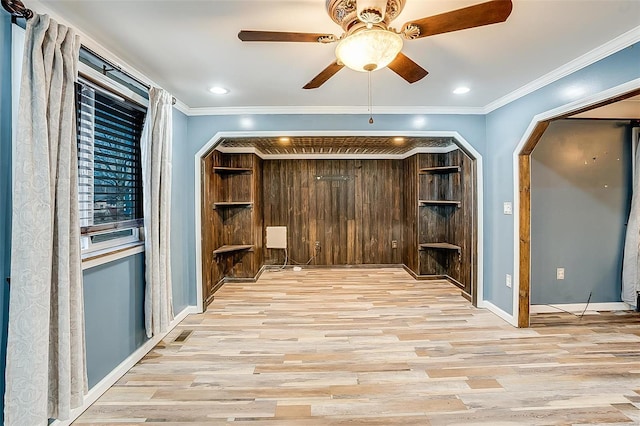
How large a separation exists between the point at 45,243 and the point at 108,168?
0.93 m

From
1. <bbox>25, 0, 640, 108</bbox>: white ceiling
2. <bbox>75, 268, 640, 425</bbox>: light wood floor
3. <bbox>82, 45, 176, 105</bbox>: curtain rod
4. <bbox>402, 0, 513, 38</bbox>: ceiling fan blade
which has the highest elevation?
<bbox>25, 0, 640, 108</bbox>: white ceiling

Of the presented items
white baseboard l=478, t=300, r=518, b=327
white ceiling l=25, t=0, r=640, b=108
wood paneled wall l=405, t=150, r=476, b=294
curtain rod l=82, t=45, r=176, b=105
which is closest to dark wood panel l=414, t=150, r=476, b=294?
wood paneled wall l=405, t=150, r=476, b=294

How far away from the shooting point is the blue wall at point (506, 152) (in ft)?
7.41

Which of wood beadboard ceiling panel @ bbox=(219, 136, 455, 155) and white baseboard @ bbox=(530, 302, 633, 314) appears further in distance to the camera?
wood beadboard ceiling panel @ bbox=(219, 136, 455, 155)

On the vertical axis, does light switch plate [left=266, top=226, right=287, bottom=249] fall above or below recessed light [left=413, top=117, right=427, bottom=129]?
below

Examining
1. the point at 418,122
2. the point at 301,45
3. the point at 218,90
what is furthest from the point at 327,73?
the point at 418,122

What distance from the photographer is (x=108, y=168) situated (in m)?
2.19

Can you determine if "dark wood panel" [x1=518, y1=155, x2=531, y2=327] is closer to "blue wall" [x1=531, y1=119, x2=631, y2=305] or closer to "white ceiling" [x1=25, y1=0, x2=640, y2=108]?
"blue wall" [x1=531, y1=119, x2=631, y2=305]

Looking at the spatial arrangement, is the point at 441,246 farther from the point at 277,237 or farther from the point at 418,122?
the point at 277,237

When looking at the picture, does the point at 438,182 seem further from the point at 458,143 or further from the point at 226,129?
the point at 226,129

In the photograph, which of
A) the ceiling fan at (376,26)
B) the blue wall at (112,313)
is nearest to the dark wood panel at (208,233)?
the blue wall at (112,313)

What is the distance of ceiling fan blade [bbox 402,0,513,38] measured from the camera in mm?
1204

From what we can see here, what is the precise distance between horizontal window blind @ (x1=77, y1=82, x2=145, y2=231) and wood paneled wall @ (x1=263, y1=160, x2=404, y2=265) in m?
3.32

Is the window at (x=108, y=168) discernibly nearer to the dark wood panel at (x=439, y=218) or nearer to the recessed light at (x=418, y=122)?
the recessed light at (x=418, y=122)
